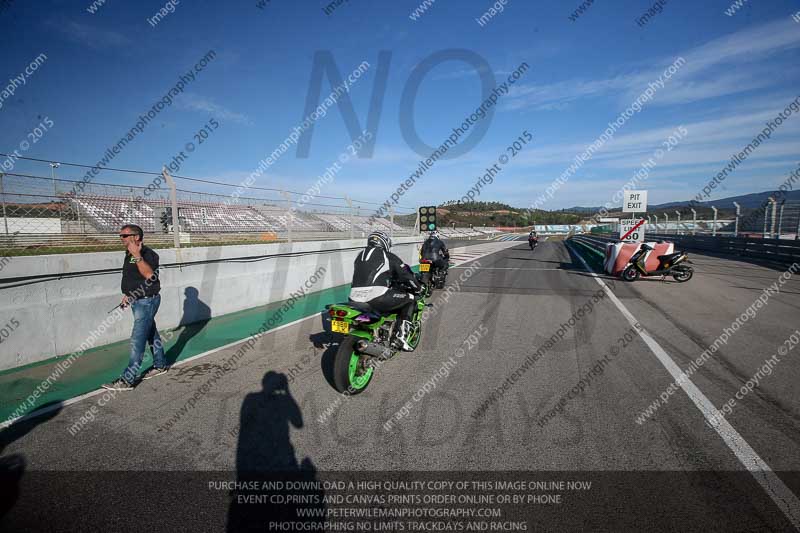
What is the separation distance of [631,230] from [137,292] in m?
17.0

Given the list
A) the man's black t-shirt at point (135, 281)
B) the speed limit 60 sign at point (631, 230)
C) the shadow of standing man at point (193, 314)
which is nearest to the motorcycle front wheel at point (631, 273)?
the speed limit 60 sign at point (631, 230)

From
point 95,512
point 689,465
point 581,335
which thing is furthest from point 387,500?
point 581,335

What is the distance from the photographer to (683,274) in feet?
42.1

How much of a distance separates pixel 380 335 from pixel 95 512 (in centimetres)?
314

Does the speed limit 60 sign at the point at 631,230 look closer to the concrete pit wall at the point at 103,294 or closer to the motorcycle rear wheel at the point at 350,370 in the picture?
the concrete pit wall at the point at 103,294

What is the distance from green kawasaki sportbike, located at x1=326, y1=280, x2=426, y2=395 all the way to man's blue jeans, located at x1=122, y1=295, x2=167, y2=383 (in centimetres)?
210

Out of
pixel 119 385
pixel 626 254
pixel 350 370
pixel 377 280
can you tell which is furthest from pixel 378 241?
pixel 626 254

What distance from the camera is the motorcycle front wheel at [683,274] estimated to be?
→ 12.8 meters

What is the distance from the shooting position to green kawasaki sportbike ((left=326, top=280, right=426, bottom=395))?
4316mm

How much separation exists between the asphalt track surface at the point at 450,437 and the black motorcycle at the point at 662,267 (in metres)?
7.20

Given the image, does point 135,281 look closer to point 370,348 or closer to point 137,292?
point 137,292

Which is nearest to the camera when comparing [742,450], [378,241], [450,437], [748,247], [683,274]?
[742,450]

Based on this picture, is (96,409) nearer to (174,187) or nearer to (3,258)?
(3,258)

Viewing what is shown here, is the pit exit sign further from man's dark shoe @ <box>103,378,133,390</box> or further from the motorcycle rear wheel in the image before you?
man's dark shoe @ <box>103,378,133,390</box>
